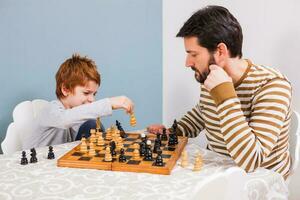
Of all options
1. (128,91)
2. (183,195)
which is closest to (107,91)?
(128,91)

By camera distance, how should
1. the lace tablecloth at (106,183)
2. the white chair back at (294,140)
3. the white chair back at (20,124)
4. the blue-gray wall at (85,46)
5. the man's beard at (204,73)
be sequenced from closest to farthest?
the lace tablecloth at (106,183) → the man's beard at (204,73) → the white chair back at (294,140) → the white chair back at (20,124) → the blue-gray wall at (85,46)

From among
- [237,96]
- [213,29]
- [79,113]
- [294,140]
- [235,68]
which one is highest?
[213,29]

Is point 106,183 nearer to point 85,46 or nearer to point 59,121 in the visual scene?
point 59,121

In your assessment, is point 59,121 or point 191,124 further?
point 191,124

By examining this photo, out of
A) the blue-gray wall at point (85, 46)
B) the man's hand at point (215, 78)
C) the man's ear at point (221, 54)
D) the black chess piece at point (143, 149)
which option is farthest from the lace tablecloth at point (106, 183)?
the blue-gray wall at point (85, 46)

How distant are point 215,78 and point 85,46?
1.06 metres

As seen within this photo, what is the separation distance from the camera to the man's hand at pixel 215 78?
1.33 meters

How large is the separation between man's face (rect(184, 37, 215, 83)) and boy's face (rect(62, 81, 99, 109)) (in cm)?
59

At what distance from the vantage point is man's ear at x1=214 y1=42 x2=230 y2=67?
1440 mm

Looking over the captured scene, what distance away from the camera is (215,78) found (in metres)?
1.34

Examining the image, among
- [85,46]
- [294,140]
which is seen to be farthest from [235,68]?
[85,46]

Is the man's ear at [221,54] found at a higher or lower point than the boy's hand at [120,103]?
higher

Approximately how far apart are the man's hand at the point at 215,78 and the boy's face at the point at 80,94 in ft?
2.34

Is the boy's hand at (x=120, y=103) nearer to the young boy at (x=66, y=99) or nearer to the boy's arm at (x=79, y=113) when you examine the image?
the boy's arm at (x=79, y=113)
